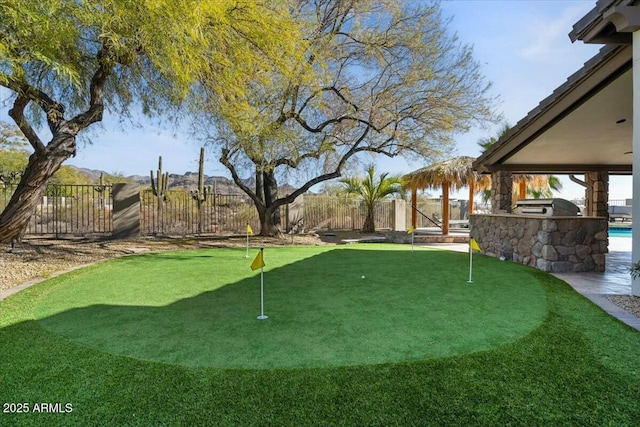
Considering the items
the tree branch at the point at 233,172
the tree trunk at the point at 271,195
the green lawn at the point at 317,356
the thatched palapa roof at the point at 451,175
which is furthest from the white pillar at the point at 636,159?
the tree trunk at the point at 271,195

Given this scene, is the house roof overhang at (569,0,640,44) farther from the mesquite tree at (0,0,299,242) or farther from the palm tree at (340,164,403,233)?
the palm tree at (340,164,403,233)

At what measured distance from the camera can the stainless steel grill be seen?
782 centimetres

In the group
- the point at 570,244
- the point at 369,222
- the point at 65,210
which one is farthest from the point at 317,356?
the point at 65,210

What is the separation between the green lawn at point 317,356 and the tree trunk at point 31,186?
150 inches

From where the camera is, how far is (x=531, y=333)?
11.9ft

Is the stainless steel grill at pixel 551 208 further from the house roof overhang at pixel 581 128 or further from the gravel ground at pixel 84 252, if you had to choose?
the gravel ground at pixel 84 252

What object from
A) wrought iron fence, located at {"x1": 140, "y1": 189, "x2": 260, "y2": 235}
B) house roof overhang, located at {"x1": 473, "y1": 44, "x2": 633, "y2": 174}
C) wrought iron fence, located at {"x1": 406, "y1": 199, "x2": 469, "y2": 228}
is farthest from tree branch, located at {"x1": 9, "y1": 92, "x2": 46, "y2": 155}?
wrought iron fence, located at {"x1": 406, "y1": 199, "x2": 469, "y2": 228}

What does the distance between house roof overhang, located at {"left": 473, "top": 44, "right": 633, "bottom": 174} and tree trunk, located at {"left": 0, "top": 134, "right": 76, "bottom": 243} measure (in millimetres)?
10590

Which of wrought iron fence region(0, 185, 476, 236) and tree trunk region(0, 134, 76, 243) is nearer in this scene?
tree trunk region(0, 134, 76, 243)

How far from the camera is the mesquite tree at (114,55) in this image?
212 inches

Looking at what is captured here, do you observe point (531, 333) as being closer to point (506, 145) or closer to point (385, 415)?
point (385, 415)

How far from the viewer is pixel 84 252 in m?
9.48

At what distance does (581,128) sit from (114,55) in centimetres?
1053

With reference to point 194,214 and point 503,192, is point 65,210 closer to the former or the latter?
point 194,214
